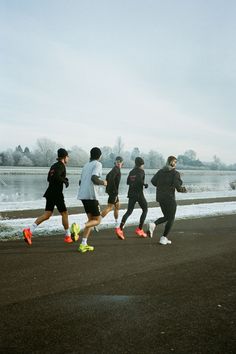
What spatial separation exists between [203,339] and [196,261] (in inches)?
127

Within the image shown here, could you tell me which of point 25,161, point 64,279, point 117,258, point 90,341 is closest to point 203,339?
point 90,341

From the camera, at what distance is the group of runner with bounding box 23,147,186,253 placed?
7328 mm

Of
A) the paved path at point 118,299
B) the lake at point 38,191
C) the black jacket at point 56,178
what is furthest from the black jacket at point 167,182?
the lake at point 38,191

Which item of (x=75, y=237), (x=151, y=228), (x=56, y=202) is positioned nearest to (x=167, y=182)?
(x=151, y=228)

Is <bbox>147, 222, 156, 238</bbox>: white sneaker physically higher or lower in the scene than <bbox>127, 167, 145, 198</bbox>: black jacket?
lower

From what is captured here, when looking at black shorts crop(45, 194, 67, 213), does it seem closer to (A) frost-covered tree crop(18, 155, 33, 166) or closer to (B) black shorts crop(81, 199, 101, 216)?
(B) black shorts crop(81, 199, 101, 216)

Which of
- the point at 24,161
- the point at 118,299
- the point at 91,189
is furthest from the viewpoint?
the point at 24,161

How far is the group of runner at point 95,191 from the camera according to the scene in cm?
733

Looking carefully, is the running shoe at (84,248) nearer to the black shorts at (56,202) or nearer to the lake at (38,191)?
the black shorts at (56,202)

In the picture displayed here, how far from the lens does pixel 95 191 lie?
287 inches

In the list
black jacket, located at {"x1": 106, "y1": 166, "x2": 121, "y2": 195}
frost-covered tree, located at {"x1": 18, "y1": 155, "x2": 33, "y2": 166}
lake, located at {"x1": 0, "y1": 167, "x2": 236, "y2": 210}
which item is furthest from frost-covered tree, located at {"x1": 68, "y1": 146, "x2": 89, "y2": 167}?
black jacket, located at {"x1": 106, "y1": 166, "x2": 121, "y2": 195}

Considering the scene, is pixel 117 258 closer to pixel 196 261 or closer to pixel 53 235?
pixel 196 261

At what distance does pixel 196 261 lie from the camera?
6684mm

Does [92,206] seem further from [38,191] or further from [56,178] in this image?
[38,191]
